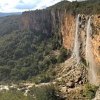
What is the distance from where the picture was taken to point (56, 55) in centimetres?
9150

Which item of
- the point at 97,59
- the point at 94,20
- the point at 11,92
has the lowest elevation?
the point at 11,92

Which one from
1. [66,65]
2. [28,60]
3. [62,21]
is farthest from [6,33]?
[66,65]

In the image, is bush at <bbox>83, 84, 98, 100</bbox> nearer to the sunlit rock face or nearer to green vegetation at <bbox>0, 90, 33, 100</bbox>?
the sunlit rock face

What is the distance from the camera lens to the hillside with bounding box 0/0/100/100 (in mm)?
68750

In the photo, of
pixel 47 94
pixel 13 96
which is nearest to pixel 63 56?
pixel 13 96

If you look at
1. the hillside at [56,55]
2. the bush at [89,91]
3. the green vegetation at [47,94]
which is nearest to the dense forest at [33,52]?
the hillside at [56,55]

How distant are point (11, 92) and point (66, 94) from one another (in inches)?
475

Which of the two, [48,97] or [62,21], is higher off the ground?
[62,21]

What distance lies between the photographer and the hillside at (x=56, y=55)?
226ft

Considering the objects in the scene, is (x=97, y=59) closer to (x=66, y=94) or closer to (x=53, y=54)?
(x=66, y=94)

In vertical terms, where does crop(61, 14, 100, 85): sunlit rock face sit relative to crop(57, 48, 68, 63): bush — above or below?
above

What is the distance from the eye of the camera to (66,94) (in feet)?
223

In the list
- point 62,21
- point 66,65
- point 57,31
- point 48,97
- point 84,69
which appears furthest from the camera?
point 57,31

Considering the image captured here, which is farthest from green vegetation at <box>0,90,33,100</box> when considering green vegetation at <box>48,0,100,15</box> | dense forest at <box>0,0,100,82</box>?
green vegetation at <box>48,0,100,15</box>
